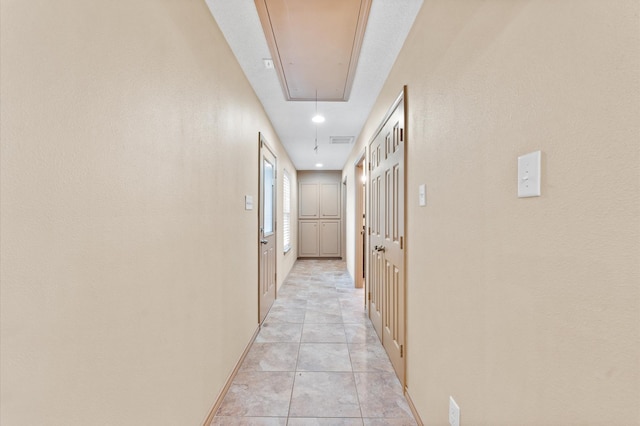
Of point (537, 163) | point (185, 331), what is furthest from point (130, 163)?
point (537, 163)

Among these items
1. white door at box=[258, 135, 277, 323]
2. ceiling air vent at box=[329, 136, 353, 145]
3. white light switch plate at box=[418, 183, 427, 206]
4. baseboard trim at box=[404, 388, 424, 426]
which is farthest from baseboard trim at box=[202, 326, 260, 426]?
ceiling air vent at box=[329, 136, 353, 145]

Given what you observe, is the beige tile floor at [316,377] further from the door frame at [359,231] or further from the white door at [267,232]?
the door frame at [359,231]

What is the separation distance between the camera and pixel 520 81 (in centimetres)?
89

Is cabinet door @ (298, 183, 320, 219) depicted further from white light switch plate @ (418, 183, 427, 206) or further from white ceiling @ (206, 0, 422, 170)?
white light switch plate @ (418, 183, 427, 206)

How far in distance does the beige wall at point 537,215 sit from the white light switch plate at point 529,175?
0.9 inches

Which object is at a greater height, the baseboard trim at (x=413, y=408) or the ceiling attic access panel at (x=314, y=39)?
the ceiling attic access panel at (x=314, y=39)

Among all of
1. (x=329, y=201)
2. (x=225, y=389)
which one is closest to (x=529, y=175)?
(x=225, y=389)

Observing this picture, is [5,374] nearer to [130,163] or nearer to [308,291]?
[130,163]

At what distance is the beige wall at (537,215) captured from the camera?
607mm

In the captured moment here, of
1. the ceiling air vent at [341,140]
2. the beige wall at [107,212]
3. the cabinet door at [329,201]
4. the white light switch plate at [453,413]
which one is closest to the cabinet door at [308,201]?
the cabinet door at [329,201]

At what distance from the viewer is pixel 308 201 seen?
8.04 metres

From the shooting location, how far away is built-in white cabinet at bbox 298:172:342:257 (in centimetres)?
805

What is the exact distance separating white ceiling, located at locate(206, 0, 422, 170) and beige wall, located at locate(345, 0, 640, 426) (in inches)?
17.1

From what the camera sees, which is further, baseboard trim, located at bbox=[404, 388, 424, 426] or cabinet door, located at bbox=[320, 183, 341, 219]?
cabinet door, located at bbox=[320, 183, 341, 219]
